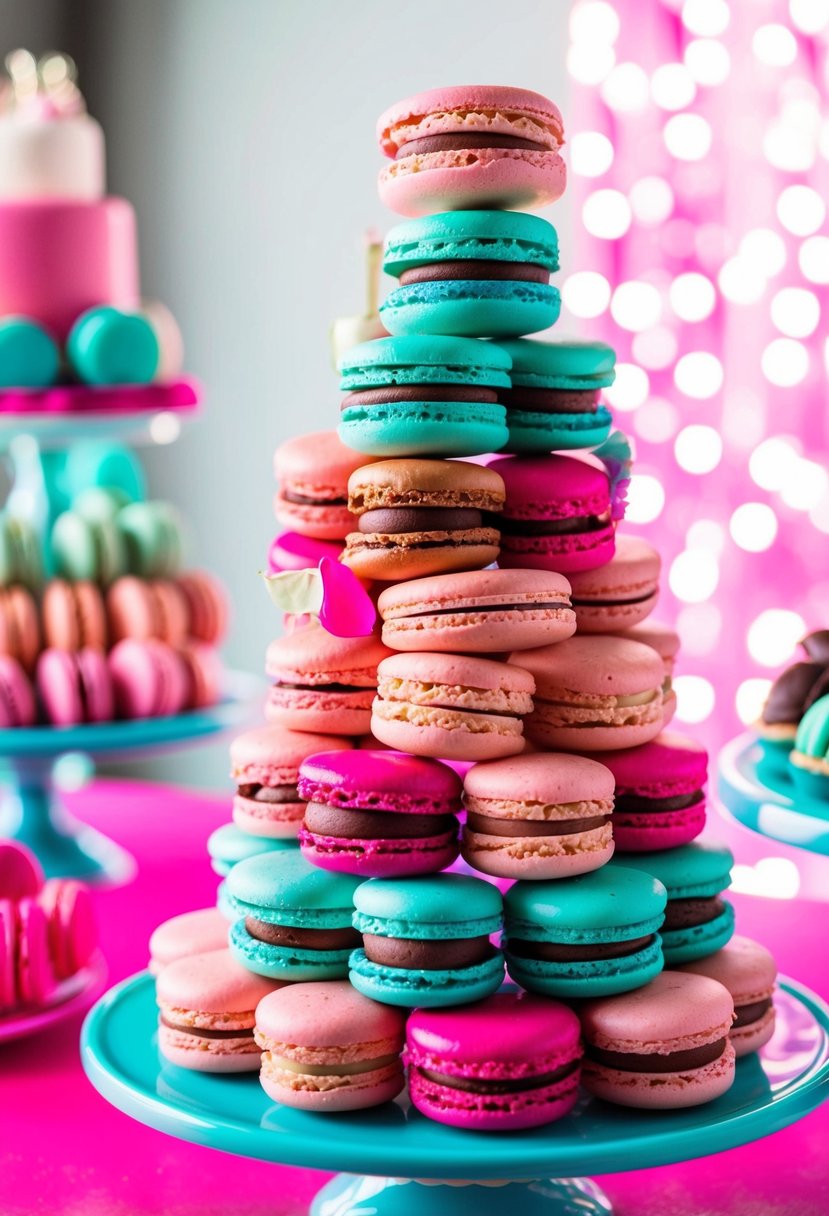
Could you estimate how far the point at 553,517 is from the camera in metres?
0.98

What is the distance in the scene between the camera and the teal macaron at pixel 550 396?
3.30 ft

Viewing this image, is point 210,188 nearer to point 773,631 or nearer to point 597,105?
point 597,105

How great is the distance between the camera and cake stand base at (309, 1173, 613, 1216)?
96 cm

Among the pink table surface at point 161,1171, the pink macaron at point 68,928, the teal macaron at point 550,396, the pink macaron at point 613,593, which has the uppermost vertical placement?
the teal macaron at point 550,396

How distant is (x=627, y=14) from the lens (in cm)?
285

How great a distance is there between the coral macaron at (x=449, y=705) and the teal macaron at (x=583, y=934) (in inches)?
3.8

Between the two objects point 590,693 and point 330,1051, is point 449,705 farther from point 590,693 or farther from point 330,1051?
point 330,1051

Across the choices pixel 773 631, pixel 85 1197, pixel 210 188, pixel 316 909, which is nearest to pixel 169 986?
pixel 316 909

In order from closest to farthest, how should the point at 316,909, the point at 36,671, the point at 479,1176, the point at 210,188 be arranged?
the point at 479,1176, the point at 316,909, the point at 36,671, the point at 210,188

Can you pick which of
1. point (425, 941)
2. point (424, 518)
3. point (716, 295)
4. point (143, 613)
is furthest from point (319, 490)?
point (716, 295)

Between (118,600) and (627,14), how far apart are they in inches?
64.3

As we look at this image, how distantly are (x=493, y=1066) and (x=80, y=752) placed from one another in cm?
103

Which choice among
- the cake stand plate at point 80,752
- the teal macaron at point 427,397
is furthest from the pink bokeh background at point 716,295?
the teal macaron at point 427,397

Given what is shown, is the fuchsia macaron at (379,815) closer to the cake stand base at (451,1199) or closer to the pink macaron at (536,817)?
the pink macaron at (536,817)
